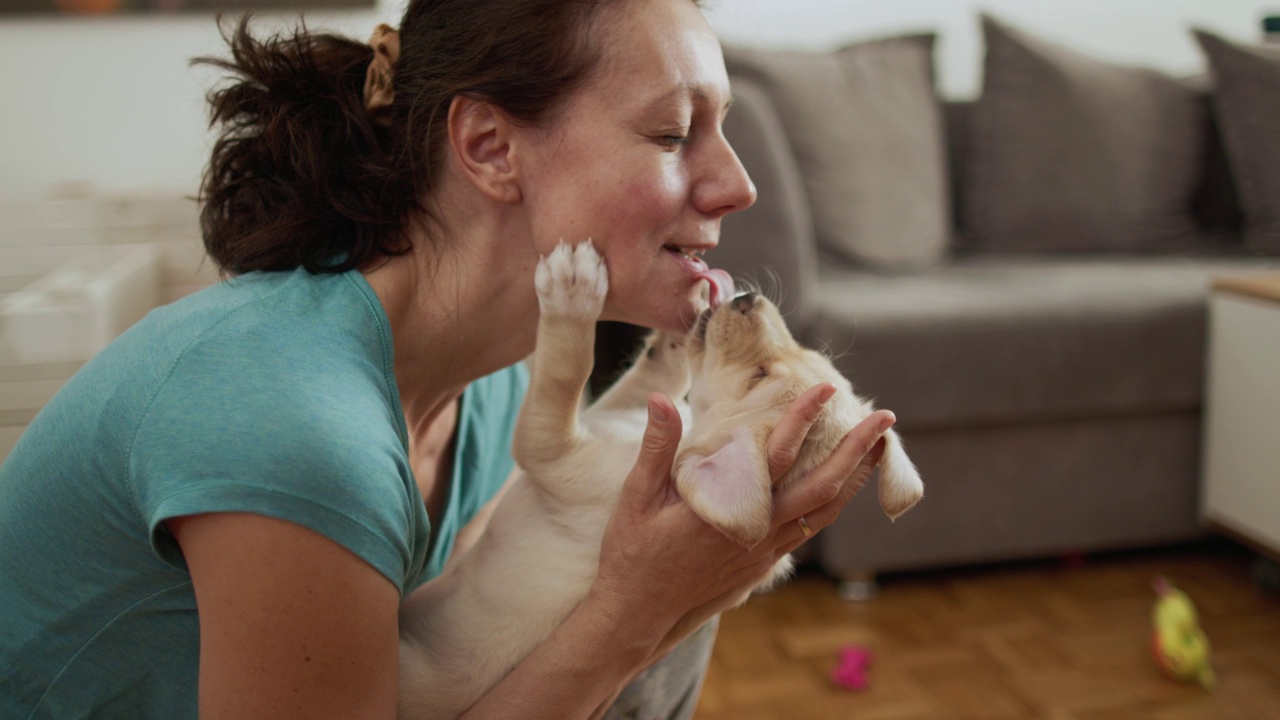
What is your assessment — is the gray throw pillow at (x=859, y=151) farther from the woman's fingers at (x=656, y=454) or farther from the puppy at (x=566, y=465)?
the woman's fingers at (x=656, y=454)

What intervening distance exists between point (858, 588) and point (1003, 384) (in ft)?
1.84

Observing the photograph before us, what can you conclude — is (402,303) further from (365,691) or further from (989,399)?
(989,399)

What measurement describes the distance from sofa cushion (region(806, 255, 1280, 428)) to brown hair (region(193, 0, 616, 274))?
1.22m

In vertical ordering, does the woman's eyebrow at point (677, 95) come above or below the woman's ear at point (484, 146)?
above

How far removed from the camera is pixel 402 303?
1.08 meters

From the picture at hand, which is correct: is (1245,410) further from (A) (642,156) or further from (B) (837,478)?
(A) (642,156)

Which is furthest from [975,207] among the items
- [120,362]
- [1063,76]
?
[120,362]

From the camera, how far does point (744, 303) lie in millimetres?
1219

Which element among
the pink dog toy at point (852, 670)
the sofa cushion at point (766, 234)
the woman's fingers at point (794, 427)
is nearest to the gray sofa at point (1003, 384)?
the sofa cushion at point (766, 234)

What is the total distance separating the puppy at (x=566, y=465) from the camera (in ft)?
3.58

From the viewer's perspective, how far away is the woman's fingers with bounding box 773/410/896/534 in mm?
987

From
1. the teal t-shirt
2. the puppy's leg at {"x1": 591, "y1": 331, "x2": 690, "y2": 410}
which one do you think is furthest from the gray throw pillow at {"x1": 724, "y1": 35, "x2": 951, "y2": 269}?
the teal t-shirt

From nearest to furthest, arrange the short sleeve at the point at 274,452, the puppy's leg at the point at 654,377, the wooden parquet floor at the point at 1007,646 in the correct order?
1. the short sleeve at the point at 274,452
2. the puppy's leg at the point at 654,377
3. the wooden parquet floor at the point at 1007,646

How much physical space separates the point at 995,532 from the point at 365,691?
6.05 feet
